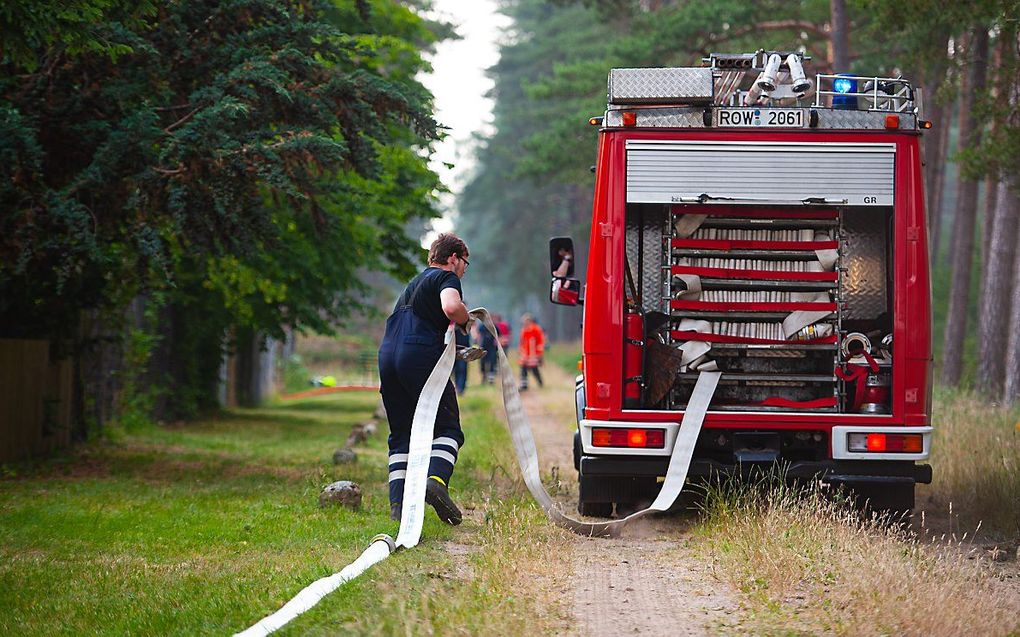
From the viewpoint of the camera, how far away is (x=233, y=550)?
866cm

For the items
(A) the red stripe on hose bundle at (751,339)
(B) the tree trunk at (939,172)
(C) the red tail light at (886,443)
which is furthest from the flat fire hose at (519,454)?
(B) the tree trunk at (939,172)

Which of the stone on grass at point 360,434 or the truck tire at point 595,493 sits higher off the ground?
the truck tire at point 595,493

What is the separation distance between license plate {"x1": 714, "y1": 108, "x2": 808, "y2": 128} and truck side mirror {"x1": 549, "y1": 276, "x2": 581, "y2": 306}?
174cm

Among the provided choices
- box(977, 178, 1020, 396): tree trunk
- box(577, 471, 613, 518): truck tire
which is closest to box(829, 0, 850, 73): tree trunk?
box(977, 178, 1020, 396): tree trunk

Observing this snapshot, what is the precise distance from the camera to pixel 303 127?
12.1 meters

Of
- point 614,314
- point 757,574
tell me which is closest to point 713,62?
point 614,314

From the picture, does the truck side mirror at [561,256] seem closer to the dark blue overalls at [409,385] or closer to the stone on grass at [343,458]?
the dark blue overalls at [409,385]

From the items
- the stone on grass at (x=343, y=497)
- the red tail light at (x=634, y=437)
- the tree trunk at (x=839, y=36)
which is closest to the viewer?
the red tail light at (x=634, y=437)

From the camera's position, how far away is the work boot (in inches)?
362

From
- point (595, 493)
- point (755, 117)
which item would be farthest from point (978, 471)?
point (755, 117)

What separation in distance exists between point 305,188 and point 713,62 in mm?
3872

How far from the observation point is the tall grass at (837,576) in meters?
6.24

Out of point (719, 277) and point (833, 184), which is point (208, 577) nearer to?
point (719, 277)

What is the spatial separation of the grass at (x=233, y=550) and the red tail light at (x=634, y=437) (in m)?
0.77
